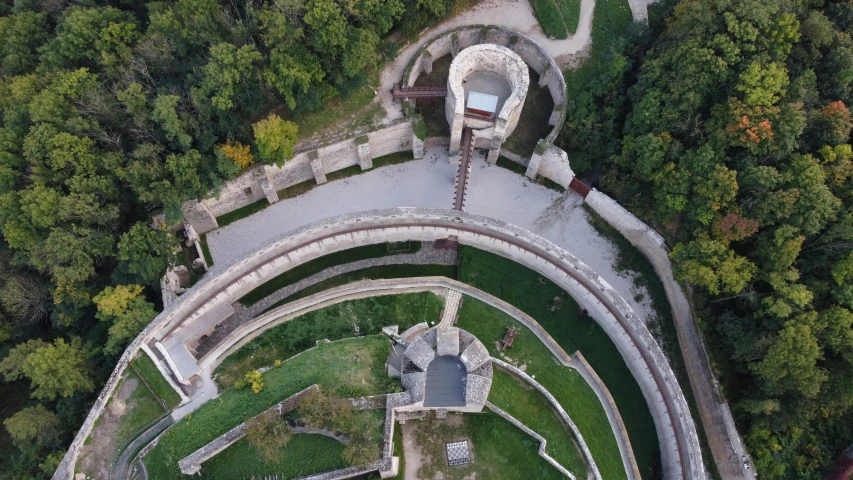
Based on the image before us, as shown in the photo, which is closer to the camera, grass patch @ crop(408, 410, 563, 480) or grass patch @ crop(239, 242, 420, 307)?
grass patch @ crop(408, 410, 563, 480)

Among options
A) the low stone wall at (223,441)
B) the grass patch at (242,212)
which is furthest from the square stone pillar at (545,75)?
the low stone wall at (223,441)

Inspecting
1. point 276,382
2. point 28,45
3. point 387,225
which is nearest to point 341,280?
point 387,225

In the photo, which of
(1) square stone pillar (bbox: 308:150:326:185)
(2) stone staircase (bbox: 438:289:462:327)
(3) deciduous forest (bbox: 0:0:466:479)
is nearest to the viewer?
(3) deciduous forest (bbox: 0:0:466:479)

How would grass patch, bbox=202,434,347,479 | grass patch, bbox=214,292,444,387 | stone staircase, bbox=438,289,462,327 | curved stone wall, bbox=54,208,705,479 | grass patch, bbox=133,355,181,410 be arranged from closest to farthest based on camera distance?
grass patch, bbox=202,434,347,479, grass patch, bbox=133,355,181,410, curved stone wall, bbox=54,208,705,479, grass patch, bbox=214,292,444,387, stone staircase, bbox=438,289,462,327

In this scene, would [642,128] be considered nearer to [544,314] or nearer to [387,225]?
[544,314]

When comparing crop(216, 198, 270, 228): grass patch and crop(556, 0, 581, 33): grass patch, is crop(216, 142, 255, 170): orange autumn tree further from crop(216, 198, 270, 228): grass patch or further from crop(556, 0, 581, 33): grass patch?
→ crop(556, 0, 581, 33): grass patch

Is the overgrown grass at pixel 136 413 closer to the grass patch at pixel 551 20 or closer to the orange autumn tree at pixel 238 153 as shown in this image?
the orange autumn tree at pixel 238 153

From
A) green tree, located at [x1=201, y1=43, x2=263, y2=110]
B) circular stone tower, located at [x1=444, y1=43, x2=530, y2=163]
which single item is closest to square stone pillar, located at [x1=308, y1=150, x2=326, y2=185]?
green tree, located at [x1=201, y1=43, x2=263, y2=110]
